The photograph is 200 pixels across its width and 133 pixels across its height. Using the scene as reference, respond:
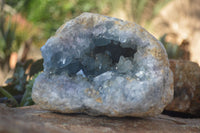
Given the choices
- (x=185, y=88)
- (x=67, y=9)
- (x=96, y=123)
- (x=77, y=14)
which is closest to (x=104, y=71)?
(x=96, y=123)

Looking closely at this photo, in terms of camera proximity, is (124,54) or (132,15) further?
(132,15)

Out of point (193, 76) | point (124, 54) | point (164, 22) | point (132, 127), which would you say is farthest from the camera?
point (164, 22)

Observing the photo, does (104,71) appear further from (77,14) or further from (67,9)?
(67,9)

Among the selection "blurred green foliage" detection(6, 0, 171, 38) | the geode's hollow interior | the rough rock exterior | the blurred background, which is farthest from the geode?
"blurred green foliage" detection(6, 0, 171, 38)

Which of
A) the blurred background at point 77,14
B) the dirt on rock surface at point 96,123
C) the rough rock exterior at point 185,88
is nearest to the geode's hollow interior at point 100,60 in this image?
the dirt on rock surface at point 96,123

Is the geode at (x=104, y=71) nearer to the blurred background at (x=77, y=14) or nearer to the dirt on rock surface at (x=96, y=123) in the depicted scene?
the dirt on rock surface at (x=96, y=123)

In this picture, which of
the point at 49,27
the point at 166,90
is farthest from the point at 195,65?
the point at 49,27

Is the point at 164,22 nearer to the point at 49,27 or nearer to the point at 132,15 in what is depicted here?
the point at 132,15
